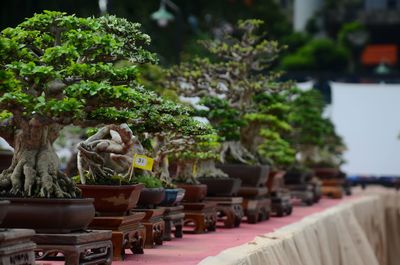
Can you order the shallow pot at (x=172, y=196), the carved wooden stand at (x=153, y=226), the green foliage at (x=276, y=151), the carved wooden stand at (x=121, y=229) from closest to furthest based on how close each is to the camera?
the carved wooden stand at (x=121, y=229) < the carved wooden stand at (x=153, y=226) < the shallow pot at (x=172, y=196) < the green foliage at (x=276, y=151)

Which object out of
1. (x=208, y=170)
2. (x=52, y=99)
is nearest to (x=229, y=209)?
(x=208, y=170)

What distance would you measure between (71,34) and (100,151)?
7.13 feet

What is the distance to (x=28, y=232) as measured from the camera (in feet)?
20.9

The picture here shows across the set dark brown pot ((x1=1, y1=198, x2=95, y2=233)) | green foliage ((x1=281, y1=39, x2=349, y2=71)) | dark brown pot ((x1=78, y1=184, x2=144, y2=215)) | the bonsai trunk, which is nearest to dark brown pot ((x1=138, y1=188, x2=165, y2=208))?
dark brown pot ((x1=78, y1=184, x2=144, y2=215))

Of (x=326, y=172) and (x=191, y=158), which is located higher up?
(x=326, y=172)

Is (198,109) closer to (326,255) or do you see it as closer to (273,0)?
(326,255)

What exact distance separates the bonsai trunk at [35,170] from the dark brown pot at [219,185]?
5.65m

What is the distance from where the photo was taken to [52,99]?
696 cm

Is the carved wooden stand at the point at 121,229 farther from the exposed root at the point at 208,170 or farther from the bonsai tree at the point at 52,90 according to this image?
the exposed root at the point at 208,170

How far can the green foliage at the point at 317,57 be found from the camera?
1690 inches

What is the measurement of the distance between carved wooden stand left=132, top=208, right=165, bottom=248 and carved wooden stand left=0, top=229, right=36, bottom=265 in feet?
10.8

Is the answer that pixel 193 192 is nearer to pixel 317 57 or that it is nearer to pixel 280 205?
pixel 280 205

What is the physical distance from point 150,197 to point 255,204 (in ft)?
15.5

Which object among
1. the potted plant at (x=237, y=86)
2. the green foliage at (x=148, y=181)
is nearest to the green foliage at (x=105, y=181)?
the green foliage at (x=148, y=181)
